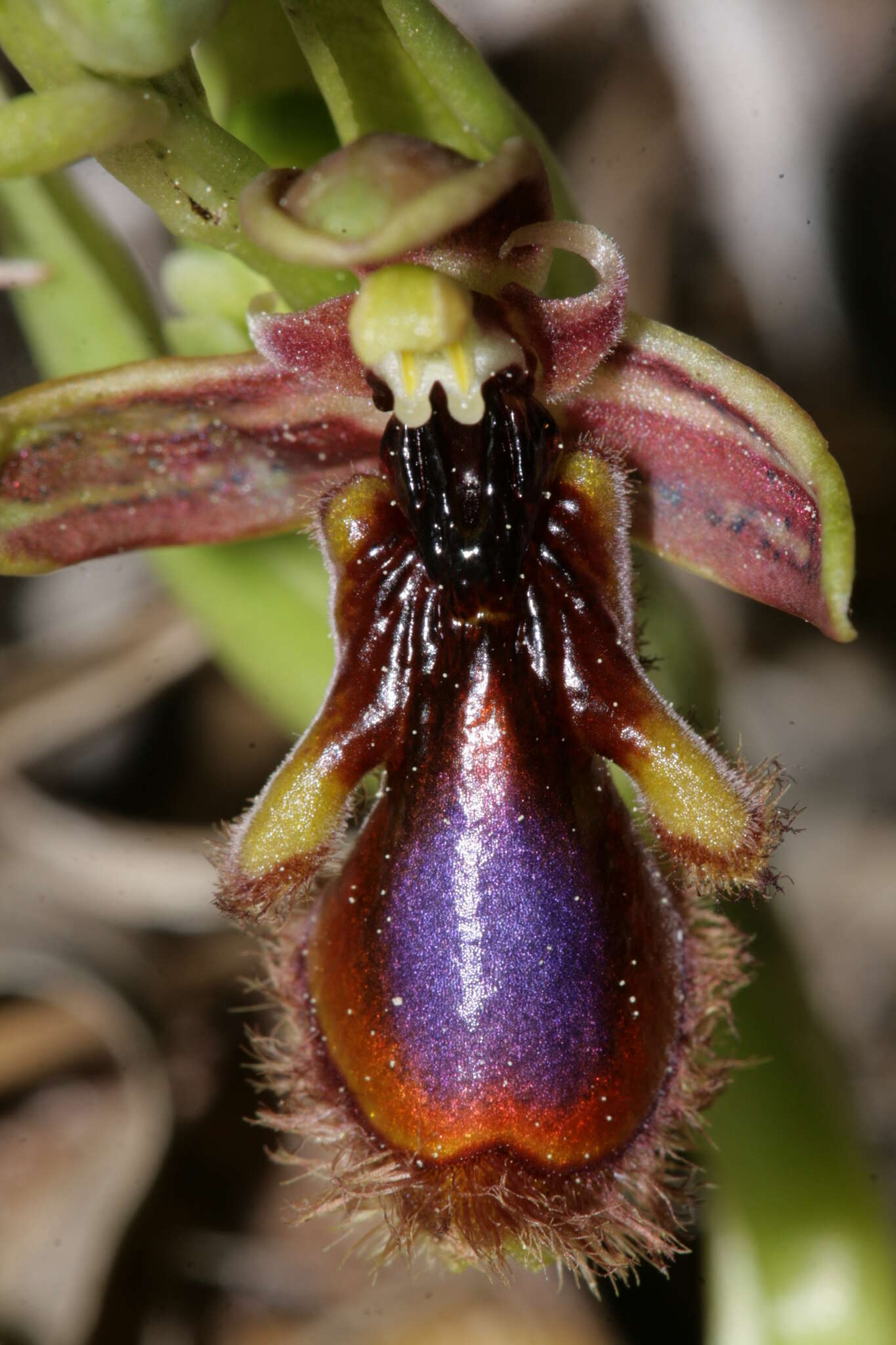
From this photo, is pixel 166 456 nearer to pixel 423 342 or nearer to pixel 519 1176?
pixel 423 342

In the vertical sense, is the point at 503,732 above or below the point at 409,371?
below

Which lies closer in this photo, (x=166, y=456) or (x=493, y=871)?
(x=493, y=871)

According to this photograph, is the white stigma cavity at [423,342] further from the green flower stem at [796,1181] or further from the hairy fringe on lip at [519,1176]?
the green flower stem at [796,1181]

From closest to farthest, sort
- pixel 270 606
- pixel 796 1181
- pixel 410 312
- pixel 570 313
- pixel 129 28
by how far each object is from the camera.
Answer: pixel 129 28 → pixel 410 312 → pixel 570 313 → pixel 270 606 → pixel 796 1181

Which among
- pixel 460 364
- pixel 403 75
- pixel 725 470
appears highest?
pixel 403 75

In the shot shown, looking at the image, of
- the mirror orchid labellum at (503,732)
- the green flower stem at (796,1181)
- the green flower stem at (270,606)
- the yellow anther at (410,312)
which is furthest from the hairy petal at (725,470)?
the green flower stem at (796,1181)

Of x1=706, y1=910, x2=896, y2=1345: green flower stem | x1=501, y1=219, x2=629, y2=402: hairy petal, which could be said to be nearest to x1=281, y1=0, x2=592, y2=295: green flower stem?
x1=501, y1=219, x2=629, y2=402: hairy petal

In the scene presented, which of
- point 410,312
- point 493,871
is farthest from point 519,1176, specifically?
point 410,312
